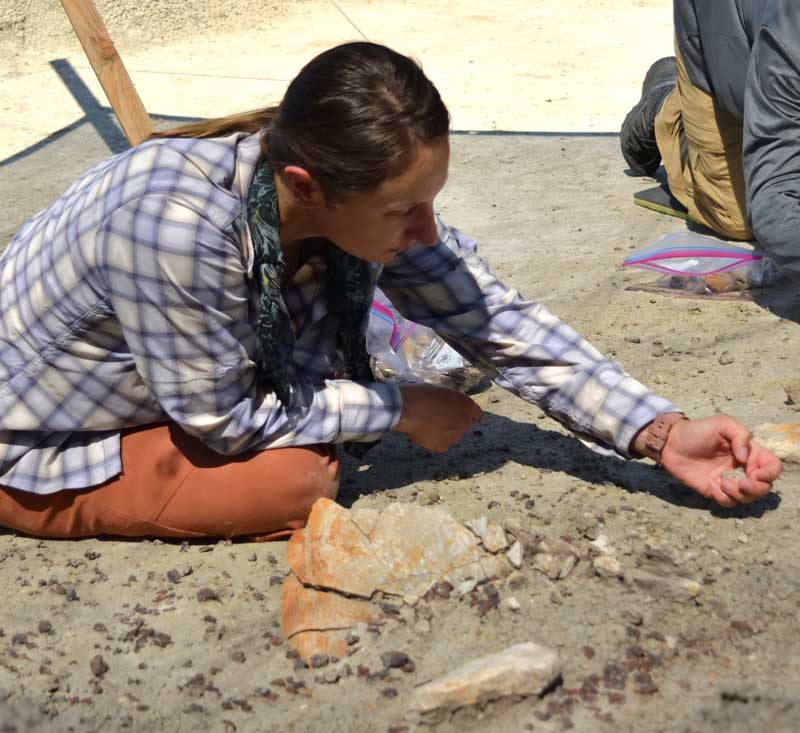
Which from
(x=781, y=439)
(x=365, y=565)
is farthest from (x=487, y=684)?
(x=781, y=439)

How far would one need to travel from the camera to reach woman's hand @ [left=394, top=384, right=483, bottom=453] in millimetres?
2482

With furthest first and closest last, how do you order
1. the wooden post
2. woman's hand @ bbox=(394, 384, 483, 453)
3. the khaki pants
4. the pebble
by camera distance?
the wooden post, the khaki pants, woman's hand @ bbox=(394, 384, 483, 453), the pebble

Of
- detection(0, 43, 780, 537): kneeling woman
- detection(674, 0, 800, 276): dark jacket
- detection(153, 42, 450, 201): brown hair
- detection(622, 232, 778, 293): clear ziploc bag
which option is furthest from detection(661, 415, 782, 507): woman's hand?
detection(622, 232, 778, 293): clear ziploc bag

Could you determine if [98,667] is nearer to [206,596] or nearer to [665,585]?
[206,596]

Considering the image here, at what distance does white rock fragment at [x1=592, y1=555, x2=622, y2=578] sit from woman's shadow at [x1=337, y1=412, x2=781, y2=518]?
0.32m

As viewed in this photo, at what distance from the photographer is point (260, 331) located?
224cm

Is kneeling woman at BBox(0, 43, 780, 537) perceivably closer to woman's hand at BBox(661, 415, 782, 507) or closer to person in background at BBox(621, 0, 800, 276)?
woman's hand at BBox(661, 415, 782, 507)

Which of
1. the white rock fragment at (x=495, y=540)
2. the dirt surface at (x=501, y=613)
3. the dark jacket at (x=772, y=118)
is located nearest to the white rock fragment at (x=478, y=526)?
the white rock fragment at (x=495, y=540)

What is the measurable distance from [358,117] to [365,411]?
2.30 ft

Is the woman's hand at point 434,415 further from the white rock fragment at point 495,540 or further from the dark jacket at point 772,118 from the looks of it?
the dark jacket at point 772,118

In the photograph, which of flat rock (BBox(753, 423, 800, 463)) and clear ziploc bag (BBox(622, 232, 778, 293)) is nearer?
flat rock (BBox(753, 423, 800, 463))

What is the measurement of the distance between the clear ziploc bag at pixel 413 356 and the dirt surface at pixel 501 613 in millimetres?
109

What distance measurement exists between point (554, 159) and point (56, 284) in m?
3.33

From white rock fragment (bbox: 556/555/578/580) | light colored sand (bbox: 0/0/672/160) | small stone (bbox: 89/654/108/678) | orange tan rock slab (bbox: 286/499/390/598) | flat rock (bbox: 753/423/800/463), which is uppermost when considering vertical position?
small stone (bbox: 89/654/108/678)
